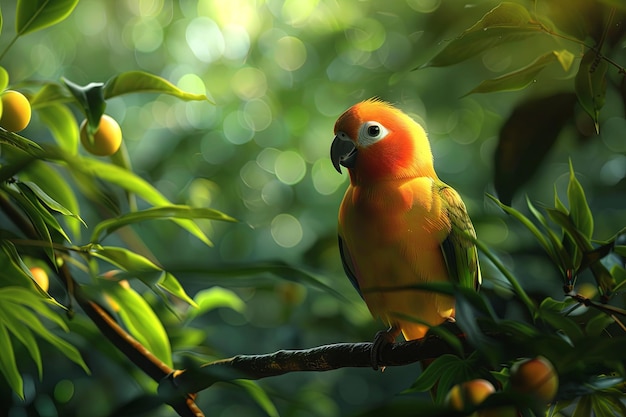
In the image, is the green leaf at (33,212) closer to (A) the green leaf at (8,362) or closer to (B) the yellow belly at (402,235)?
(A) the green leaf at (8,362)

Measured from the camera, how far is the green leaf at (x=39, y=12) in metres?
0.40

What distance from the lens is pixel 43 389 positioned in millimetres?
708

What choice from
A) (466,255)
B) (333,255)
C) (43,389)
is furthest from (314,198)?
(466,255)

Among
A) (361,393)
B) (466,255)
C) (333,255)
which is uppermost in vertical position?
(466,255)

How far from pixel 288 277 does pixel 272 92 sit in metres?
1.13

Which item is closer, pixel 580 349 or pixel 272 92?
pixel 580 349

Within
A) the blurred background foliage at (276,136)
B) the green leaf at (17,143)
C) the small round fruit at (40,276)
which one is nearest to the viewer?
the green leaf at (17,143)

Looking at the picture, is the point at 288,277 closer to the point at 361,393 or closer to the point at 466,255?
the point at 466,255

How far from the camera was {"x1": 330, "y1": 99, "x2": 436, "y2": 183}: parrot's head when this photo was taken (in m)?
0.51

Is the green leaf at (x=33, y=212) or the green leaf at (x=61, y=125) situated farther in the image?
the green leaf at (x=61, y=125)

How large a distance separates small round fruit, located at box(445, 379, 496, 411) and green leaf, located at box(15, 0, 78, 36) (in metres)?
0.31

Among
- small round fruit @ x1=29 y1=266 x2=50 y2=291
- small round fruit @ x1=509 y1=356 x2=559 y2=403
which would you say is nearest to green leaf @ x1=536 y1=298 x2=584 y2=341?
small round fruit @ x1=509 y1=356 x2=559 y2=403

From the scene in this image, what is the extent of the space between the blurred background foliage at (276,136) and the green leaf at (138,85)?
0.46 metres

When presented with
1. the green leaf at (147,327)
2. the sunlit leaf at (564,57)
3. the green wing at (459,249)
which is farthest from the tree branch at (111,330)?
the sunlit leaf at (564,57)
